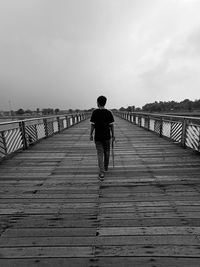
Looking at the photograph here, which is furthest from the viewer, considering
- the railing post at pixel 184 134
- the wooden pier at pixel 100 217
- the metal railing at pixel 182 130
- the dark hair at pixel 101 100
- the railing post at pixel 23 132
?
the railing post at pixel 23 132

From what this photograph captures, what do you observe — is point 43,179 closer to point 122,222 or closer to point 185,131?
point 122,222

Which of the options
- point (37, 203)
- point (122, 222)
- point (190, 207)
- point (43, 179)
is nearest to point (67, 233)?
point (122, 222)

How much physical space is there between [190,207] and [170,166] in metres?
2.89

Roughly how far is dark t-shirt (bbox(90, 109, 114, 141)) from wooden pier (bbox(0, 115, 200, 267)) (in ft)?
3.26

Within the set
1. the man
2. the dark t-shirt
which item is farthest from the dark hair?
the dark t-shirt

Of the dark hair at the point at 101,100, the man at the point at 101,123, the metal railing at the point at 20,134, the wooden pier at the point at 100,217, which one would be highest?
the dark hair at the point at 101,100

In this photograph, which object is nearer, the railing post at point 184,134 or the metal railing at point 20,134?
the metal railing at point 20,134

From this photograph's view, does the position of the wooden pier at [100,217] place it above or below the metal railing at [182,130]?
below

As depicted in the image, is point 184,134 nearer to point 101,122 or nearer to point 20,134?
point 101,122

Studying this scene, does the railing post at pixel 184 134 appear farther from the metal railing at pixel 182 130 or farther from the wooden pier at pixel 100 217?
the wooden pier at pixel 100 217

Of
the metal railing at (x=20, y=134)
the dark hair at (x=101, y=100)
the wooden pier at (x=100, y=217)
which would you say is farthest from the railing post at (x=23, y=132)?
the dark hair at (x=101, y=100)

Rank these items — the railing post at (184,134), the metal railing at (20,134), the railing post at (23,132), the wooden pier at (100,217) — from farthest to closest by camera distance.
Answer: the railing post at (23,132), the railing post at (184,134), the metal railing at (20,134), the wooden pier at (100,217)

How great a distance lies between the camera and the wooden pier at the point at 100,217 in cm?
257

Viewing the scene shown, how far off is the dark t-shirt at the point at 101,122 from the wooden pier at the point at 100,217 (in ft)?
3.26
